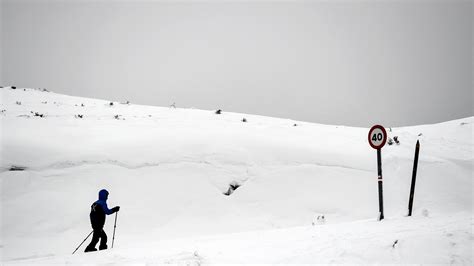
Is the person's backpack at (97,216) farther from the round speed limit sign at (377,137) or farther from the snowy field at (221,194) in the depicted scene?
the round speed limit sign at (377,137)

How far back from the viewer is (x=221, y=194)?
1055 cm

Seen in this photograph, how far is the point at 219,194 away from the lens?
10539mm

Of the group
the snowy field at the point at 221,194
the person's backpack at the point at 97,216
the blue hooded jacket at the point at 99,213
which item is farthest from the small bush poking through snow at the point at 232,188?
the person's backpack at the point at 97,216

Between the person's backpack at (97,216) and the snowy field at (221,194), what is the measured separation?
0.83 metres

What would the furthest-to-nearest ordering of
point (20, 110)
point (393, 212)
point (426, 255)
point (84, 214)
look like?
point (20, 110), point (393, 212), point (84, 214), point (426, 255)

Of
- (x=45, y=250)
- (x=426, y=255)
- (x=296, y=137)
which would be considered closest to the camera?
(x=426, y=255)

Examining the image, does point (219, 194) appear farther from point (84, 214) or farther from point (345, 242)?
point (345, 242)

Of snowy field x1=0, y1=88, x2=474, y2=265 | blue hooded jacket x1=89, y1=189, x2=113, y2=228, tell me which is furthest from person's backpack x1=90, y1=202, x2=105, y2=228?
snowy field x1=0, y1=88, x2=474, y2=265

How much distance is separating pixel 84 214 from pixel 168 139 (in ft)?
14.9

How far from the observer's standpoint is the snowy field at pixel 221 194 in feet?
20.5

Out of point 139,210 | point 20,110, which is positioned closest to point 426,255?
point 139,210

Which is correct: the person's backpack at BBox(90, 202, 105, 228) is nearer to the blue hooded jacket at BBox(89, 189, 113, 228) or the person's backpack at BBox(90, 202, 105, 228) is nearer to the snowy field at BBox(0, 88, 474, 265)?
the blue hooded jacket at BBox(89, 189, 113, 228)

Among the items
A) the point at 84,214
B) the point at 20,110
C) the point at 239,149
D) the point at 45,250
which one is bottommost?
the point at 45,250

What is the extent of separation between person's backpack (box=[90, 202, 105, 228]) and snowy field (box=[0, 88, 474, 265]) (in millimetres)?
827
